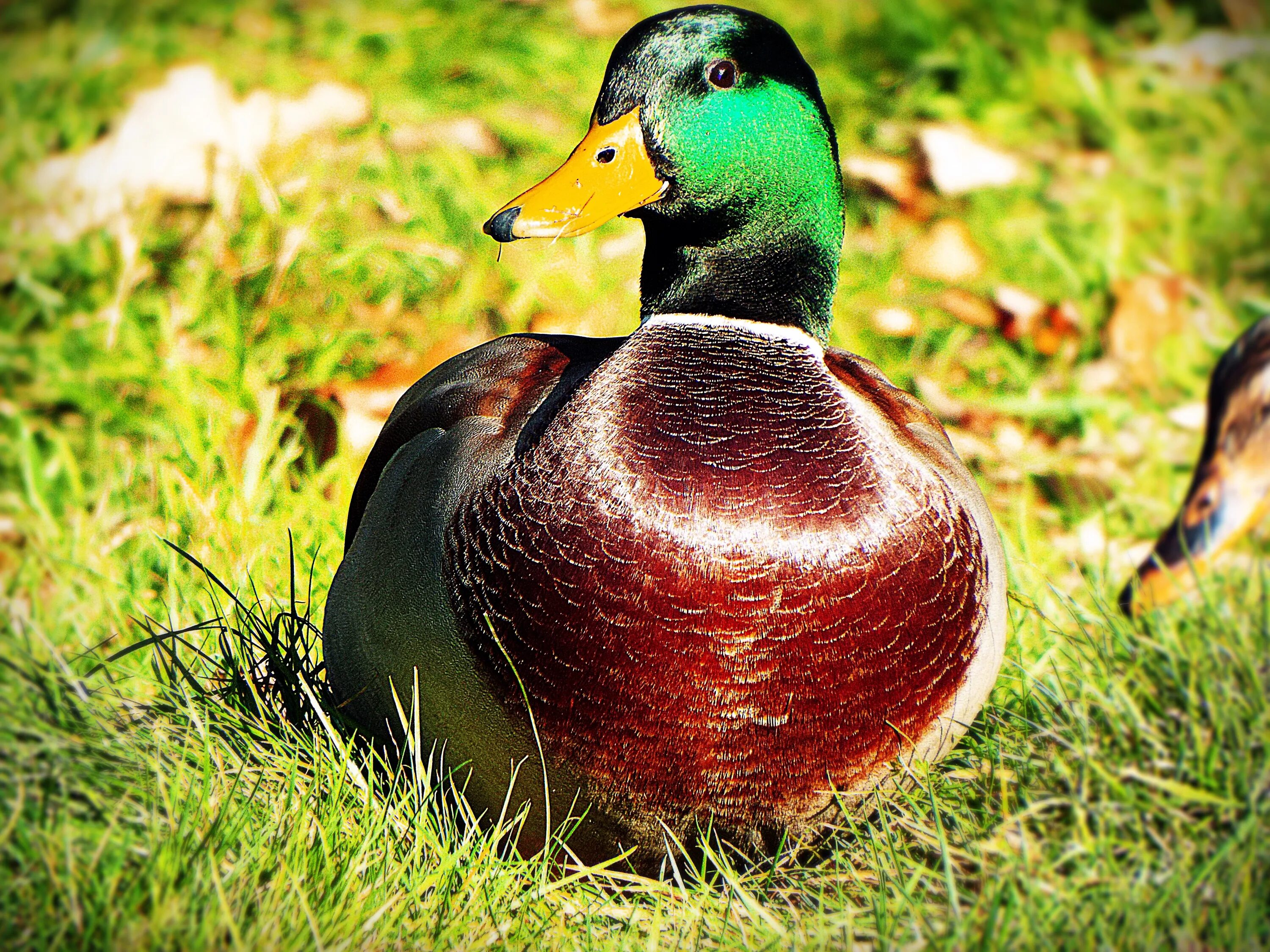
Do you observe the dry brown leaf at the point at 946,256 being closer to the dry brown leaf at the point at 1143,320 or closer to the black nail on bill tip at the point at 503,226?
the dry brown leaf at the point at 1143,320

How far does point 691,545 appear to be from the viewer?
1761 mm

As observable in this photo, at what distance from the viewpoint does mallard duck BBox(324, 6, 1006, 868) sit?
5.81ft

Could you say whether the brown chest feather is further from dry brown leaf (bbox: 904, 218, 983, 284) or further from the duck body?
dry brown leaf (bbox: 904, 218, 983, 284)

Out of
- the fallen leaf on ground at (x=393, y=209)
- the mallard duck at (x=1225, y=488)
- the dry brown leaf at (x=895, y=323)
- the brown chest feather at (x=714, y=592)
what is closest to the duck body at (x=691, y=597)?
the brown chest feather at (x=714, y=592)

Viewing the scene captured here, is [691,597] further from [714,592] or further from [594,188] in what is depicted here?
[594,188]

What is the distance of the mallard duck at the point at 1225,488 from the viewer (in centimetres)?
253

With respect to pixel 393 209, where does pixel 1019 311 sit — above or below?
below

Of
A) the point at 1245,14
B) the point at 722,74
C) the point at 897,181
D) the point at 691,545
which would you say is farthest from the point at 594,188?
the point at 1245,14

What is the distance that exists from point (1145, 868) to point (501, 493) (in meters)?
1.04

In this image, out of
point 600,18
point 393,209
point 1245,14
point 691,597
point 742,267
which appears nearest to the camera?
point 691,597

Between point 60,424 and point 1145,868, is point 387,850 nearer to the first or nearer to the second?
point 1145,868

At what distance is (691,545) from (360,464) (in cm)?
154

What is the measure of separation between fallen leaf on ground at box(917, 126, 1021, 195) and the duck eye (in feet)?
8.03

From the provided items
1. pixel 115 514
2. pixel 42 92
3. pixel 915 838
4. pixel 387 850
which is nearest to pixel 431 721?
pixel 387 850
